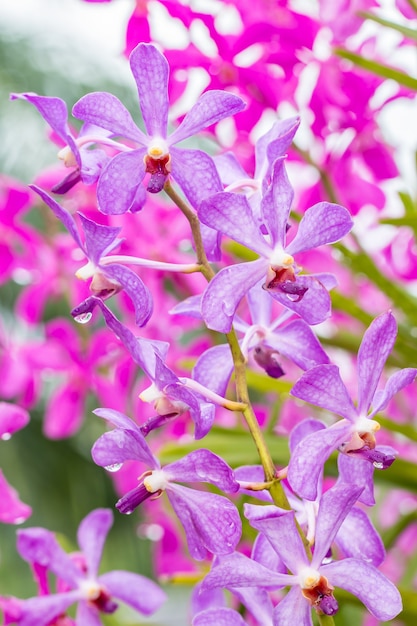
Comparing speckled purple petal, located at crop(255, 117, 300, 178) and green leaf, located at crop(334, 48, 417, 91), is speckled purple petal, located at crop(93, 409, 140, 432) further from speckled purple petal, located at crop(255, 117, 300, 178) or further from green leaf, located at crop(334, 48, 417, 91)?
green leaf, located at crop(334, 48, 417, 91)

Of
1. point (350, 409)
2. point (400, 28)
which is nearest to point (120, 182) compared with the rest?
point (350, 409)

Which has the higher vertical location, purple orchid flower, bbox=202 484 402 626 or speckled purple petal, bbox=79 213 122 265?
speckled purple petal, bbox=79 213 122 265

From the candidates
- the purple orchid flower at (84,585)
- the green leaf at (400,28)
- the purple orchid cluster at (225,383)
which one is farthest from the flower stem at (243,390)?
the green leaf at (400,28)

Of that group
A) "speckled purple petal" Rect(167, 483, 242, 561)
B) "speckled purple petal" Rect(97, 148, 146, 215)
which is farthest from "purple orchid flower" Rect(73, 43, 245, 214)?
"speckled purple petal" Rect(167, 483, 242, 561)

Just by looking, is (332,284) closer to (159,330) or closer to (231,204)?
(231,204)

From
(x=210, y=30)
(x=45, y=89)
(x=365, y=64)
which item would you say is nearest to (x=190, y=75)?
(x=210, y=30)

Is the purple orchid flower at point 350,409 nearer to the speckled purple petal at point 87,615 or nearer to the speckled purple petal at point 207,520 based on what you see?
the speckled purple petal at point 207,520

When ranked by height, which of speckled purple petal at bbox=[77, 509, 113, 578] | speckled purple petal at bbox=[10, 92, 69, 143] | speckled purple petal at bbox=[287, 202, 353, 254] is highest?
speckled purple petal at bbox=[10, 92, 69, 143]
